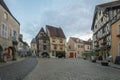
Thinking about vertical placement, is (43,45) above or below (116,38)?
above

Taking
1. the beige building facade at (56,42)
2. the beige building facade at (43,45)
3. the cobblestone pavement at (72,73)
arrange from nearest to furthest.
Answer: the cobblestone pavement at (72,73) < the beige building facade at (43,45) < the beige building facade at (56,42)

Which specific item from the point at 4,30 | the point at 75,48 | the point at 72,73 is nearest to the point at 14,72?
the point at 72,73

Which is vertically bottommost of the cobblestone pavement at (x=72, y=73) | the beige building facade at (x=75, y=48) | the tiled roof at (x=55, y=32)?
the cobblestone pavement at (x=72, y=73)

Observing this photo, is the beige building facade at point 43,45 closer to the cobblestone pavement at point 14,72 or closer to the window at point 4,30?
the window at point 4,30

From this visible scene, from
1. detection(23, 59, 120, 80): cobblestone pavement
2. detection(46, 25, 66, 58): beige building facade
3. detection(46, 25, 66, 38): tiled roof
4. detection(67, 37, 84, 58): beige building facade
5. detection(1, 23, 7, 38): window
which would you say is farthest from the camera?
detection(67, 37, 84, 58): beige building facade

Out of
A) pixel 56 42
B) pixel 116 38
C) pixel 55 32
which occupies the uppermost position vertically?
pixel 55 32

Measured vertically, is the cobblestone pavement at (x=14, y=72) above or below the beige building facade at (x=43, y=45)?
below

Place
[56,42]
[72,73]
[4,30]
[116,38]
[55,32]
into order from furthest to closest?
[55,32] → [56,42] → [4,30] → [116,38] → [72,73]

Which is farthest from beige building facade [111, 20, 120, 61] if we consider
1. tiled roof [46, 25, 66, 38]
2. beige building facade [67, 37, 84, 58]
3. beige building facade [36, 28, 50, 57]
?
beige building facade [67, 37, 84, 58]

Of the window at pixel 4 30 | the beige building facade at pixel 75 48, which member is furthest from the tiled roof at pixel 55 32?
the window at pixel 4 30

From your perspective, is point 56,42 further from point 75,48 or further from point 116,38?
point 116,38

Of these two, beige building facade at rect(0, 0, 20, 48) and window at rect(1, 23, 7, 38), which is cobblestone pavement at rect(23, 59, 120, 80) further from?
window at rect(1, 23, 7, 38)

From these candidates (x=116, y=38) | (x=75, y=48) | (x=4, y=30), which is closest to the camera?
(x=116, y=38)

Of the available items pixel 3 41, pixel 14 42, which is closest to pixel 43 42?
pixel 14 42
